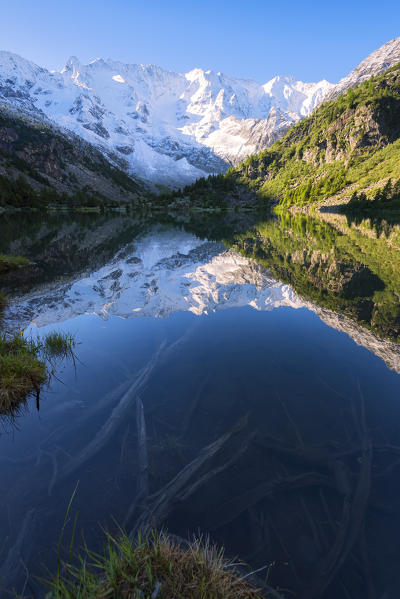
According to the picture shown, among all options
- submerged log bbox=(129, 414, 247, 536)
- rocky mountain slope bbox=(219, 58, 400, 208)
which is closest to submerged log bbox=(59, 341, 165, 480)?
submerged log bbox=(129, 414, 247, 536)

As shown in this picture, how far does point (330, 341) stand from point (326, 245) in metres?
25.6

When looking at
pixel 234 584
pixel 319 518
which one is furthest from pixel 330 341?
pixel 234 584

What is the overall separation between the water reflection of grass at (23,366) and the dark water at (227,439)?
1.40ft

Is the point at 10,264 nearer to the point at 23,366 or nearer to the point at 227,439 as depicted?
the point at 23,366

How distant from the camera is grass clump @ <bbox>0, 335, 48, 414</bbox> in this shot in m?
7.36

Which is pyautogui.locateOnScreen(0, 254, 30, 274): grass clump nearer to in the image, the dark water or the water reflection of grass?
the dark water

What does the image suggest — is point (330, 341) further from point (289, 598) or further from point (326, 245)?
point (326, 245)

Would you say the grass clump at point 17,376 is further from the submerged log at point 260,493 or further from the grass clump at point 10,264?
the grass clump at point 10,264

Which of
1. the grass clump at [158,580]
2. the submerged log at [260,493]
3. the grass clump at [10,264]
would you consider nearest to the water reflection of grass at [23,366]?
the grass clump at [158,580]

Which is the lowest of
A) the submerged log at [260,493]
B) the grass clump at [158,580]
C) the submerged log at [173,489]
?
the submerged log at [173,489]

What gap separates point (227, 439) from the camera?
6.15m

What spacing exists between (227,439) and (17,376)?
240 inches

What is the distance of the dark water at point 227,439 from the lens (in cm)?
417

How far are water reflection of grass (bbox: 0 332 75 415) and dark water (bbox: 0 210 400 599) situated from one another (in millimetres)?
427
